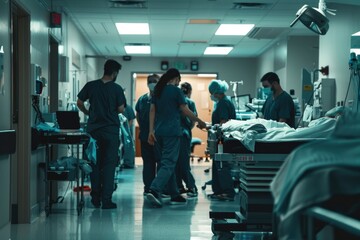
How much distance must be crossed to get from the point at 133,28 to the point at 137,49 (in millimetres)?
2957

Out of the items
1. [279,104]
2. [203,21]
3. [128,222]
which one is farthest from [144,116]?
[203,21]

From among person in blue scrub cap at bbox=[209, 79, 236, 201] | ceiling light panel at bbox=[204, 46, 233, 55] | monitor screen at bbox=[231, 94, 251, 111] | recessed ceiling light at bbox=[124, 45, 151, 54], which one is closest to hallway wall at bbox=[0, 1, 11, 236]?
person in blue scrub cap at bbox=[209, 79, 236, 201]

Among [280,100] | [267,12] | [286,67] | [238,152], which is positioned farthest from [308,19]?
[286,67]

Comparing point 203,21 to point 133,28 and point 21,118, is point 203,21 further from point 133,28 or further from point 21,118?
point 21,118

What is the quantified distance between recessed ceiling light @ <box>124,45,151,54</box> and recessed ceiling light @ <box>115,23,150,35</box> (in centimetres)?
188

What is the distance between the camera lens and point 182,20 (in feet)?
29.2

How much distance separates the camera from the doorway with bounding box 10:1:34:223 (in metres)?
5.42

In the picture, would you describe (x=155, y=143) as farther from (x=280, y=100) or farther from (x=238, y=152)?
(x=238, y=152)

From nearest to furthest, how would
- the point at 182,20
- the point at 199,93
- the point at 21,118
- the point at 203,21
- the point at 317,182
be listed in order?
the point at 317,182 → the point at 21,118 → the point at 182,20 → the point at 203,21 → the point at 199,93

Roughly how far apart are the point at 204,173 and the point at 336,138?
29.0 feet

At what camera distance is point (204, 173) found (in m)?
10.5

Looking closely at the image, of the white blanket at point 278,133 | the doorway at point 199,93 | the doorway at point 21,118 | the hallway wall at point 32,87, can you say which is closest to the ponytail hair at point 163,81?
the hallway wall at point 32,87

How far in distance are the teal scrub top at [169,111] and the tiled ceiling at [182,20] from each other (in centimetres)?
160

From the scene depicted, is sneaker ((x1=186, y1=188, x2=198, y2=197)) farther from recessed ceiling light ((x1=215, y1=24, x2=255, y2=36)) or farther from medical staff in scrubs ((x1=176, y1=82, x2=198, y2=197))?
recessed ceiling light ((x1=215, y1=24, x2=255, y2=36))
